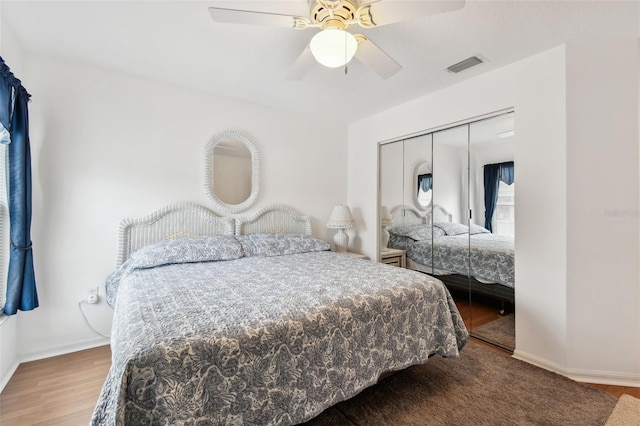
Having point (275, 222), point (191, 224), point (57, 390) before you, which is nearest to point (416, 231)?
point (275, 222)

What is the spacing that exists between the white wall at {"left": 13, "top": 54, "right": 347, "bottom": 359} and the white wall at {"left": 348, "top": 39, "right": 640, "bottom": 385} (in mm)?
2997

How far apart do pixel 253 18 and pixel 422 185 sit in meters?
2.47

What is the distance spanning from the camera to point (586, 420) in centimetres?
166

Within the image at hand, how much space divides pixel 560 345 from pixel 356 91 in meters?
2.89

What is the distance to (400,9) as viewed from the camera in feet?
4.76

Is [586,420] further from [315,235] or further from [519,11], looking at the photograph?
[315,235]

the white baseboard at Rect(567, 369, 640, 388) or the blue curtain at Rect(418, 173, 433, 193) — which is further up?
the blue curtain at Rect(418, 173, 433, 193)

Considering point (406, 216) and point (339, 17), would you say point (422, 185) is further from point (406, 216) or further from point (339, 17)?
point (339, 17)

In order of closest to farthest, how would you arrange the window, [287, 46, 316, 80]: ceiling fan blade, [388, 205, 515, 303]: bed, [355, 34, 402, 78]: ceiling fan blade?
1. [355, 34, 402, 78]: ceiling fan blade
2. [287, 46, 316, 80]: ceiling fan blade
3. the window
4. [388, 205, 515, 303]: bed

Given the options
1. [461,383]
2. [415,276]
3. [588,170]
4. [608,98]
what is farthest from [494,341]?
[608,98]

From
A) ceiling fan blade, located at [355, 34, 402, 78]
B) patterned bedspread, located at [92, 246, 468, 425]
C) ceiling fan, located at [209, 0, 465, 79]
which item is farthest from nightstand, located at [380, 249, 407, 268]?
ceiling fan, located at [209, 0, 465, 79]

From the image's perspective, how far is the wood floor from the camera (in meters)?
1.70

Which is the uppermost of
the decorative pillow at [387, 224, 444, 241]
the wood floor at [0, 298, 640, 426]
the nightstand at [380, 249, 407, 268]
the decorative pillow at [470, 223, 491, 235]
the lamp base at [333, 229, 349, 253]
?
the decorative pillow at [470, 223, 491, 235]

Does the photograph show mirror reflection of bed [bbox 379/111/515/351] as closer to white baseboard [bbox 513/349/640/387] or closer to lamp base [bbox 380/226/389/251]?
lamp base [bbox 380/226/389/251]
